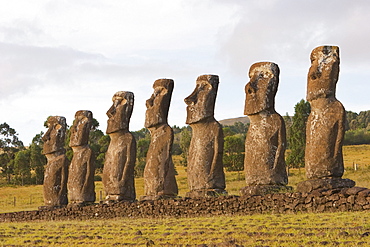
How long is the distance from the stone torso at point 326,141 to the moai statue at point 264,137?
3.20ft

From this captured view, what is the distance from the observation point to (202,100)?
15.2 metres

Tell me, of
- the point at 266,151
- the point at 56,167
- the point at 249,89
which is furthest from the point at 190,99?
the point at 56,167

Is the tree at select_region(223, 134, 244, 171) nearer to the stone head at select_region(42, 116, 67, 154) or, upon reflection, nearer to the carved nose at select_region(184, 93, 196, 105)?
the stone head at select_region(42, 116, 67, 154)

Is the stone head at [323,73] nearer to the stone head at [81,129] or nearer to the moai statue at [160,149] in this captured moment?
the moai statue at [160,149]

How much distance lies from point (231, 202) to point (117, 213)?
4204mm

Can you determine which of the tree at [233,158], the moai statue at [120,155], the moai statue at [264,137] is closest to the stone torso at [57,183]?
the moai statue at [120,155]

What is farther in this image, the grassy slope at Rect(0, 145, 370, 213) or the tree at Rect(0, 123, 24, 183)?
the tree at Rect(0, 123, 24, 183)

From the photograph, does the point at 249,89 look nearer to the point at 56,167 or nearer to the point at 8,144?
the point at 56,167

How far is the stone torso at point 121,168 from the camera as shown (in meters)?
16.9

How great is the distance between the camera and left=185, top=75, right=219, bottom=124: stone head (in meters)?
15.1

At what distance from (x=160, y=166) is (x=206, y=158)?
1.80m

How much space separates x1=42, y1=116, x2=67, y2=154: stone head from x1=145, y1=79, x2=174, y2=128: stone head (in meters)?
4.39

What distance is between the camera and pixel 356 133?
5250cm

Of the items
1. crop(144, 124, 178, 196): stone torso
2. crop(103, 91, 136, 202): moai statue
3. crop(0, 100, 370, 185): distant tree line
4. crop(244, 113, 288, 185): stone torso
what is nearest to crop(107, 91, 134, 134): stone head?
crop(103, 91, 136, 202): moai statue
